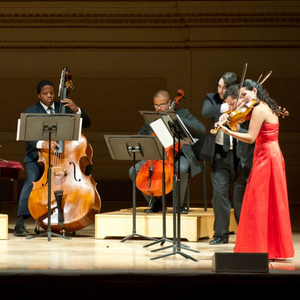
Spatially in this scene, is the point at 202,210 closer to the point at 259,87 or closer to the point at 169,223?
the point at 169,223

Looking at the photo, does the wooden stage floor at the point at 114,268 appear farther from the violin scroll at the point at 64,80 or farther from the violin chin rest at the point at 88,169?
the violin scroll at the point at 64,80

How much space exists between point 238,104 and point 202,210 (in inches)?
88.4

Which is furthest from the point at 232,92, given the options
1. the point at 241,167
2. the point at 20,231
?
the point at 20,231

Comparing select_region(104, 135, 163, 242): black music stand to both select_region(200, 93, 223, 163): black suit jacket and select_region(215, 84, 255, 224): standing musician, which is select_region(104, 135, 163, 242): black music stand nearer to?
select_region(200, 93, 223, 163): black suit jacket

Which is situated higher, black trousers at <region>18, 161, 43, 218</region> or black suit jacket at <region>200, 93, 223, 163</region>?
black suit jacket at <region>200, 93, 223, 163</region>

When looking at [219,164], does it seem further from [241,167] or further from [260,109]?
[260,109]

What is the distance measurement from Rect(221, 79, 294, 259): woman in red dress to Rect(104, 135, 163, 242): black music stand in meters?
1.14

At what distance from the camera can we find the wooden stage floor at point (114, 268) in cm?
373

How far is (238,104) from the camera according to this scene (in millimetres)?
4664

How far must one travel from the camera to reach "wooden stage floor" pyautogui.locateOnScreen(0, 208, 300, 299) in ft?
12.3

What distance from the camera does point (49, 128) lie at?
18.4 ft

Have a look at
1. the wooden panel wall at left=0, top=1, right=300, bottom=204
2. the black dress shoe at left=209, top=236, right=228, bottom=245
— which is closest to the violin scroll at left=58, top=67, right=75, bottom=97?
the black dress shoe at left=209, top=236, right=228, bottom=245

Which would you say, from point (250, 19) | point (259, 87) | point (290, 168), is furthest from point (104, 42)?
point (259, 87)
